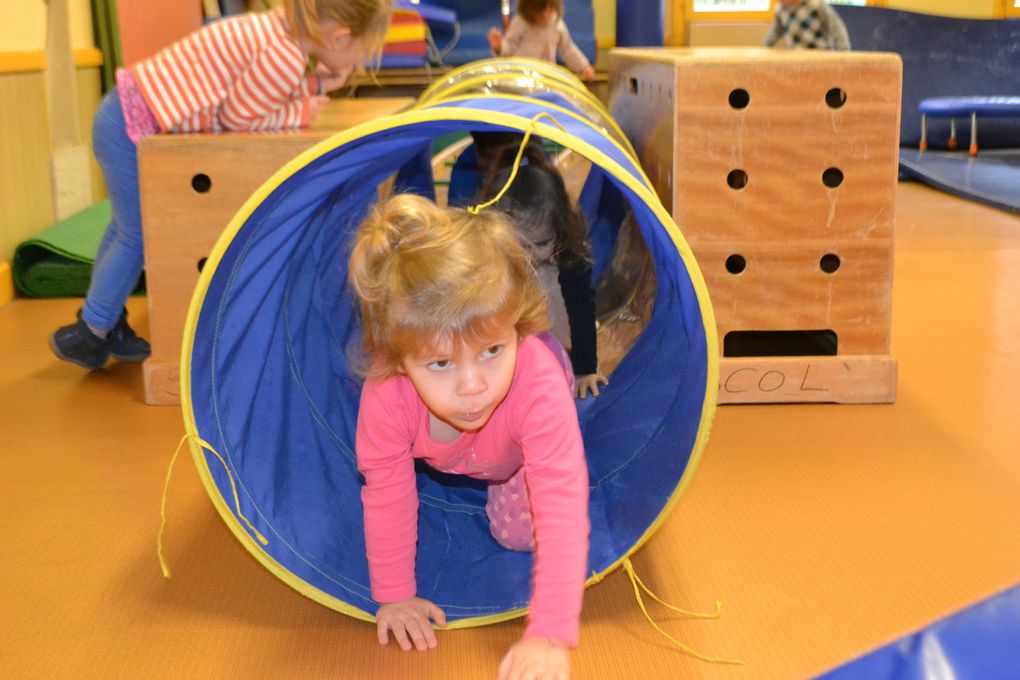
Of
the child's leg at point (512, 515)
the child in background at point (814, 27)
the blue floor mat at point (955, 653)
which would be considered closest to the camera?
Answer: the blue floor mat at point (955, 653)

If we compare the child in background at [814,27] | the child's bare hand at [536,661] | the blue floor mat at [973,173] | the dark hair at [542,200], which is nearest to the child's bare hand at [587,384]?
the dark hair at [542,200]

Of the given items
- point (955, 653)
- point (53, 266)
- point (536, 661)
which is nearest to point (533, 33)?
point (53, 266)

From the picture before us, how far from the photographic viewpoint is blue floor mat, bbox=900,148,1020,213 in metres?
5.34

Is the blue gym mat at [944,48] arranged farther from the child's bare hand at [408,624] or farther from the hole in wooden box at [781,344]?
the child's bare hand at [408,624]

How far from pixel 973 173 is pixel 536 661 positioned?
18.4 ft

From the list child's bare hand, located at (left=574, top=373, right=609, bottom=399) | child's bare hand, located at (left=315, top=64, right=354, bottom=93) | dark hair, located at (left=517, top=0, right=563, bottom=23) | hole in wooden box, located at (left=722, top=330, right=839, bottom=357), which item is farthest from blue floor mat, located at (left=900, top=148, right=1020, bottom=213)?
child's bare hand, located at (left=315, top=64, right=354, bottom=93)

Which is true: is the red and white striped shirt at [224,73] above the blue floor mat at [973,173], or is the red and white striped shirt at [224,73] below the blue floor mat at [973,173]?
above

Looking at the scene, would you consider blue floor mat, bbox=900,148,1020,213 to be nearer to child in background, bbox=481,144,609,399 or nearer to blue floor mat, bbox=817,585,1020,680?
child in background, bbox=481,144,609,399

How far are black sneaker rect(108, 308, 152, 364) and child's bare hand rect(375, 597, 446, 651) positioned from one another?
1483 millimetres

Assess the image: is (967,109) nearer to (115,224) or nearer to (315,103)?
(315,103)

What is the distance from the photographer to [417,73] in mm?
6449

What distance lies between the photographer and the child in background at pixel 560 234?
2.22m

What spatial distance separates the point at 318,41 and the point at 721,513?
4.37 feet

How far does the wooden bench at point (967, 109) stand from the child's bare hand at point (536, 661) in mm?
6390
